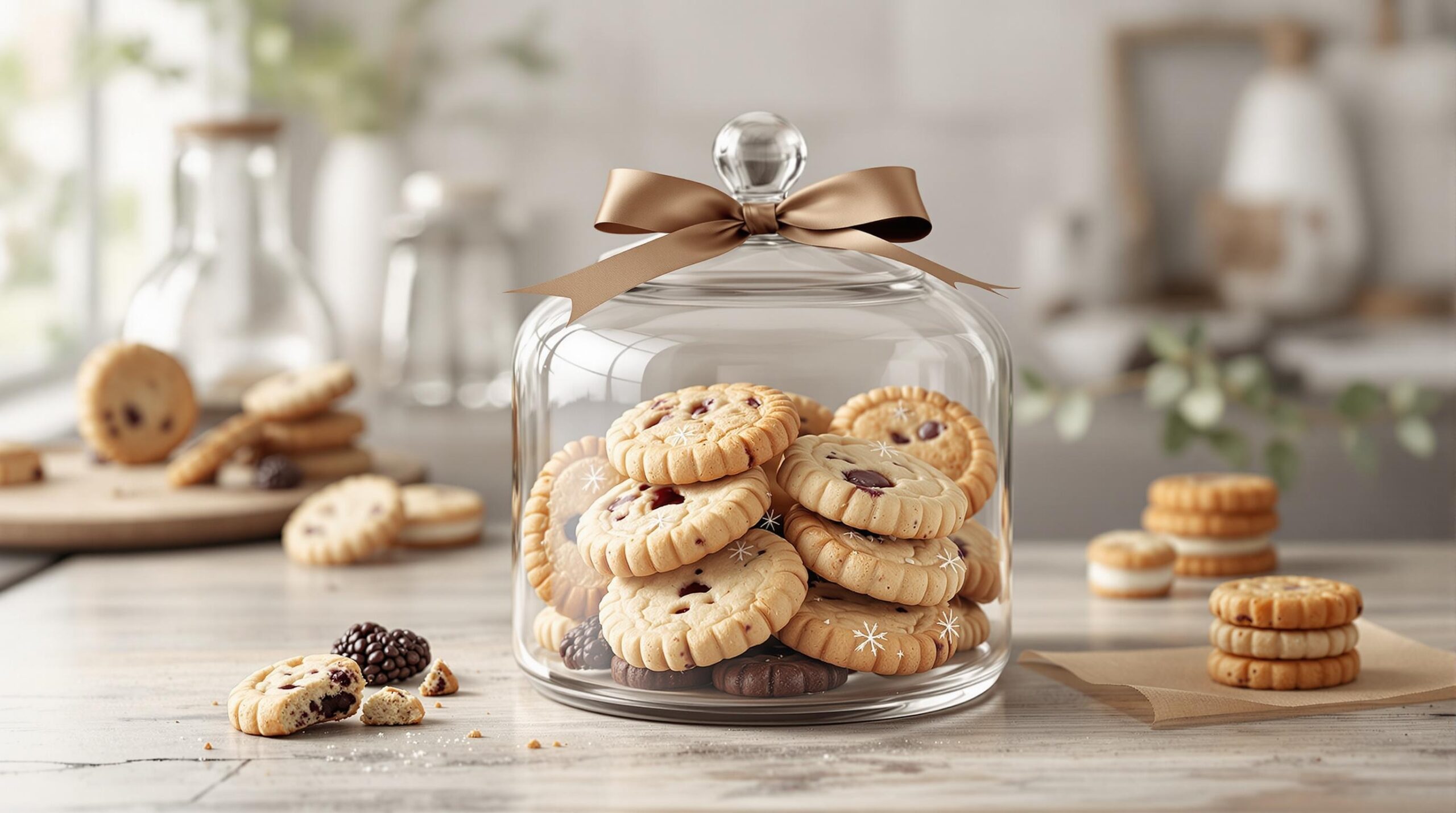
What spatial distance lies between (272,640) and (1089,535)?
1603 millimetres

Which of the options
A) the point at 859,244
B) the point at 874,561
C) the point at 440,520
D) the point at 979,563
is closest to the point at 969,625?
the point at 979,563

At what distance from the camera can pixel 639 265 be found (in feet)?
2.92

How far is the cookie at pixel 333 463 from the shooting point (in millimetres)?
1577

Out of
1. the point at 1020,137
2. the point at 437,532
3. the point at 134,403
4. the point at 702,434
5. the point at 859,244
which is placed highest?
the point at 1020,137

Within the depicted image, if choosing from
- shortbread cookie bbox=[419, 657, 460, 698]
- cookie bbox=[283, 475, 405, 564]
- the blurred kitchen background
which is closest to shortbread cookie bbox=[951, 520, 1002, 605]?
shortbread cookie bbox=[419, 657, 460, 698]

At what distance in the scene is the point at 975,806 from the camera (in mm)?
704

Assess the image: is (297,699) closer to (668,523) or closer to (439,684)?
(439,684)

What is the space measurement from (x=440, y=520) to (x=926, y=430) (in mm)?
656

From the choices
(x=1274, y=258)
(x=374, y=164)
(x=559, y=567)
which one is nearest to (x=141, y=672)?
(x=559, y=567)

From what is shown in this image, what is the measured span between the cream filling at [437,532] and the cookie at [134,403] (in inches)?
15.8

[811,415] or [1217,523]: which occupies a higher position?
[811,415]

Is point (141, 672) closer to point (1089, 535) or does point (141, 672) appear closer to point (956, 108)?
point (1089, 535)

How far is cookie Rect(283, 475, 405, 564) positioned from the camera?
1325mm

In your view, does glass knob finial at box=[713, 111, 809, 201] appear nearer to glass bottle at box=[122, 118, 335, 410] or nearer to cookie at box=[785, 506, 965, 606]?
cookie at box=[785, 506, 965, 606]
